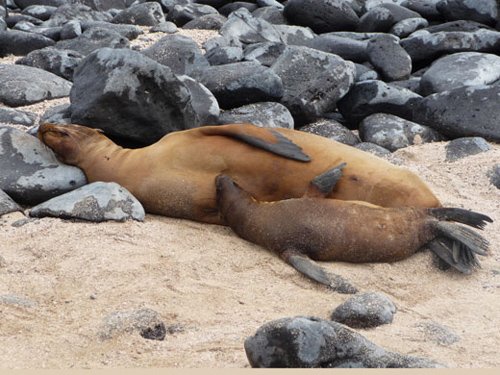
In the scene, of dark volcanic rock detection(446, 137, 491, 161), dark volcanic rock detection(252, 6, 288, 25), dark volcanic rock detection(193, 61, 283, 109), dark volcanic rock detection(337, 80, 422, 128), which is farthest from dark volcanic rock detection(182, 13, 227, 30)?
dark volcanic rock detection(446, 137, 491, 161)

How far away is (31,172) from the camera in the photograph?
526cm

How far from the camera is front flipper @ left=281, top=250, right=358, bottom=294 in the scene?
4.26m

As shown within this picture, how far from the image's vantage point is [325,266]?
4.56 m

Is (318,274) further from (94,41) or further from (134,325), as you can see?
(94,41)

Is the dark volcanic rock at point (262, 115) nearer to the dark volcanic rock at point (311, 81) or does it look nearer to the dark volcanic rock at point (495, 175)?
the dark volcanic rock at point (311, 81)


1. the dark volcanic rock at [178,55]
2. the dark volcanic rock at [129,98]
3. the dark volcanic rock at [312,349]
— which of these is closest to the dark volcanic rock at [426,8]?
the dark volcanic rock at [178,55]

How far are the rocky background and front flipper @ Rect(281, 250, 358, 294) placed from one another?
0.05 meters

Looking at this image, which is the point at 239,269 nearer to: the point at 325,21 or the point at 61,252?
the point at 61,252

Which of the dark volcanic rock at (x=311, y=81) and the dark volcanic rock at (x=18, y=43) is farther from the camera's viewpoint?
the dark volcanic rock at (x=18, y=43)

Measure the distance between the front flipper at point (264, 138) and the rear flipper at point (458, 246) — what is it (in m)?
0.88

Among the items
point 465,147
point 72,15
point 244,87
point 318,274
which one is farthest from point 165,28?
point 318,274

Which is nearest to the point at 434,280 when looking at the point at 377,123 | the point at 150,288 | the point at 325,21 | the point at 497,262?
the point at 497,262

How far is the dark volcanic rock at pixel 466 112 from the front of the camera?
Result: 7.03 m

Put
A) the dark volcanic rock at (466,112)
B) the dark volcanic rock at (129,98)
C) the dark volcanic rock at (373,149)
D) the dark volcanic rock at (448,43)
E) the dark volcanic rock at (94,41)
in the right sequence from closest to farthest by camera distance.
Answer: the dark volcanic rock at (129,98) → the dark volcanic rock at (373,149) → the dark volcanic rock at (466,112) → the dark volcanic rock at (94,41) → the dark volcanic rock at (448,43)
